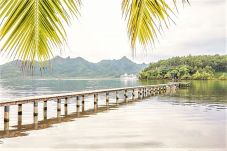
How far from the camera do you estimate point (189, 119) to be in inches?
1142

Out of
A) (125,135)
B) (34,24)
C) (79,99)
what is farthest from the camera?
(79,99)

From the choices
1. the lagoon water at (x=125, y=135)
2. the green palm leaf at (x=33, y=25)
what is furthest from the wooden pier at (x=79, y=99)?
the green palm leaf at (x=33, y=25)

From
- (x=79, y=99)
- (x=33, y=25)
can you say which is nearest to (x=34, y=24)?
(x=33, y=25)

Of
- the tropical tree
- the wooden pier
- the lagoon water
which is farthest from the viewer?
the wooden pier

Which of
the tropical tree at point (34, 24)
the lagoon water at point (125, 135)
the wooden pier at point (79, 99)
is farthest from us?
the wooden pier at point (79, 99)

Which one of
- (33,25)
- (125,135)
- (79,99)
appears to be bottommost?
(125,135)

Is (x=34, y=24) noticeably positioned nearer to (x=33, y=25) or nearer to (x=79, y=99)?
(x=33, y=25)

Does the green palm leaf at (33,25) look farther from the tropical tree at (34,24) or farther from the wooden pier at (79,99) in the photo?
the wooden pier at (79,99)

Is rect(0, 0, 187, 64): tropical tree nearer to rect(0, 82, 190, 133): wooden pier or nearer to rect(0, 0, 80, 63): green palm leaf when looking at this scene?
rect(0, 0, 80, 63): green palm leaf

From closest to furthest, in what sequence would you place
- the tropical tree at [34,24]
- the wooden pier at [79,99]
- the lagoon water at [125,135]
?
the tropical tree at [34,24] → the lagoon water at [125,135] → the wooden pier at [79,99]

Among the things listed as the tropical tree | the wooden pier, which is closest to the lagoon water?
the wooden pier

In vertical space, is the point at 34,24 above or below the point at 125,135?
above

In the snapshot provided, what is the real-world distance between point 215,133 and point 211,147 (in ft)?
13.3

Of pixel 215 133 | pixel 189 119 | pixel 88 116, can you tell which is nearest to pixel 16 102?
pixel 88 116
